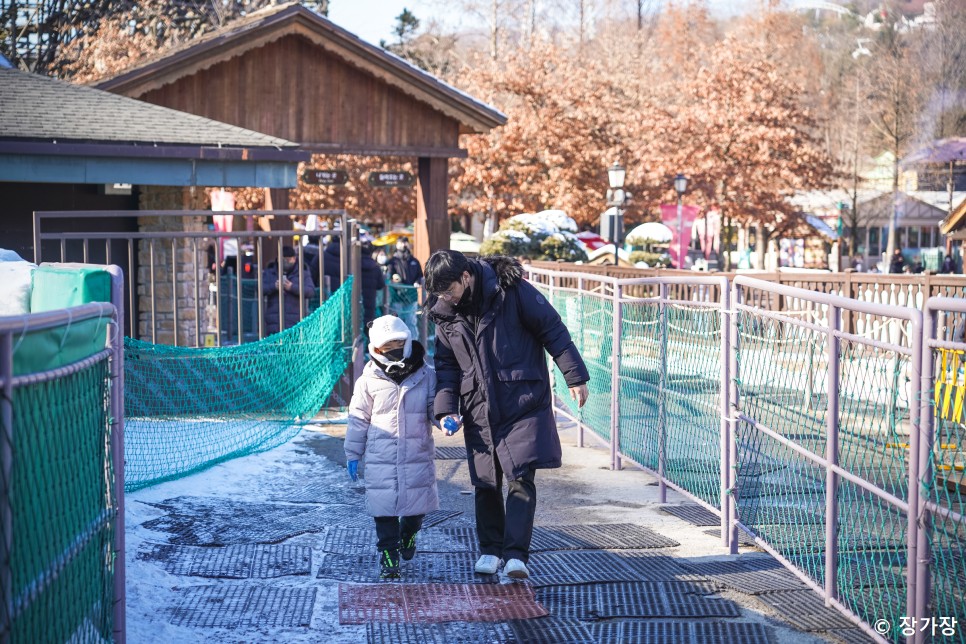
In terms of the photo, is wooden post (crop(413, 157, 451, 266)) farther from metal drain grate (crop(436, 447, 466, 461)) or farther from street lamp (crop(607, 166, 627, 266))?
metal drain grate (crop(436, 447, 466, 461))

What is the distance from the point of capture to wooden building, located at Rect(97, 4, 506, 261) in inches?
714

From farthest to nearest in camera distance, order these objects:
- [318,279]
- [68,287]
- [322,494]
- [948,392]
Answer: [318,279] → [322,494] → [948,392] → [68,287]

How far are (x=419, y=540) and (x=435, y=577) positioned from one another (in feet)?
2.46

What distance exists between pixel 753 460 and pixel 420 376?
5.96 feet

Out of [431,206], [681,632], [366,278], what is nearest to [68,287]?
[681,632]

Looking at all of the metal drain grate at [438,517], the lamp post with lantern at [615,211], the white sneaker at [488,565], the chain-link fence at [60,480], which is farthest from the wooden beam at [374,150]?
the chain-link fence at [60,480]

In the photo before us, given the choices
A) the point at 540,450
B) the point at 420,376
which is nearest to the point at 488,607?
the point at 540,450

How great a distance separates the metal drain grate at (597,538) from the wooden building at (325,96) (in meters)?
11.9

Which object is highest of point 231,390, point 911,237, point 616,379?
point 911,237

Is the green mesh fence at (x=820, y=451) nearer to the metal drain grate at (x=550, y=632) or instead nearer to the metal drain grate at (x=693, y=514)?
the metal drain grate at (x=693, y=514)

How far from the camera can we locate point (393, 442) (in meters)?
5.75

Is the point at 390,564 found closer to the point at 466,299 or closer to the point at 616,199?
the point at 466,299

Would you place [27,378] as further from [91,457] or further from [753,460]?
[753,460]

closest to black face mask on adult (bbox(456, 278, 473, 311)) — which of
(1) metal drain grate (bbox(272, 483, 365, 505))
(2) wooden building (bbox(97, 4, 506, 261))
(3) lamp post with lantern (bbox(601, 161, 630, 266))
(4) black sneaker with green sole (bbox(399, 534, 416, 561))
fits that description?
(4) black sneaker with green sole (bbox(399, 534, 416, 561))
